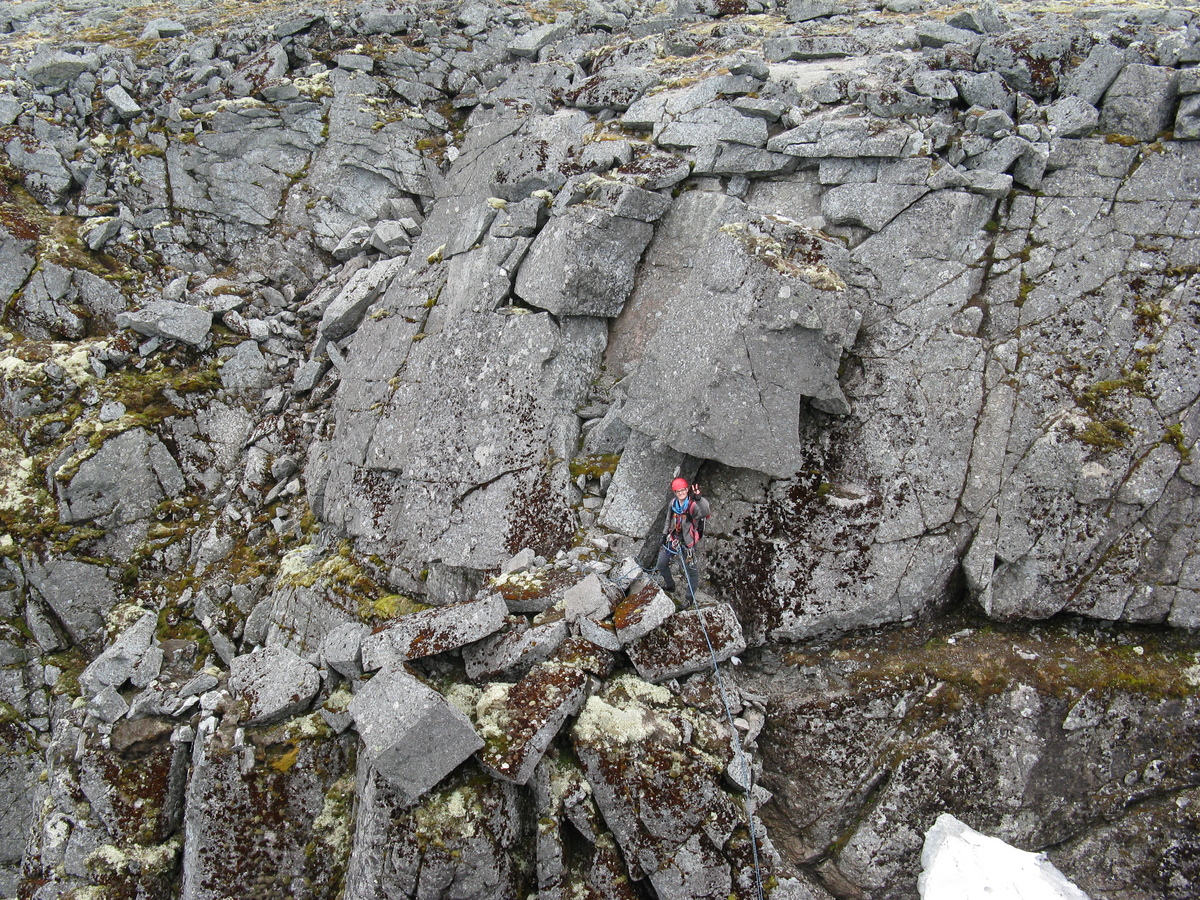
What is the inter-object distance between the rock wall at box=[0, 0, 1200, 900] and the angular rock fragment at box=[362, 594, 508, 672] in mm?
77

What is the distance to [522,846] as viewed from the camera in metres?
8.66

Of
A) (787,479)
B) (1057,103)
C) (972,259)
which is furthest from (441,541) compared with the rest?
(1057,103)

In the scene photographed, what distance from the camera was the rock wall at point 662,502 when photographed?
29.0 feet

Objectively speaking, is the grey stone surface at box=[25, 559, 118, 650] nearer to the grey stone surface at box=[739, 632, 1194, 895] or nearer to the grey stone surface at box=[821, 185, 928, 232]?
the grey stone surface at box=[739, 632, 1194, 895]

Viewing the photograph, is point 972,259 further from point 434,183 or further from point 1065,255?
point 434,183

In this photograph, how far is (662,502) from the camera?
1106cm

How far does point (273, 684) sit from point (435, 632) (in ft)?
10.4

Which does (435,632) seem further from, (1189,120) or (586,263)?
(1189,120)

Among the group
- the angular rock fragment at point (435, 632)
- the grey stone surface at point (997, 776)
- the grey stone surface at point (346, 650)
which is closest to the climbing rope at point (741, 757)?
the grey stone surface at point (997, 776)

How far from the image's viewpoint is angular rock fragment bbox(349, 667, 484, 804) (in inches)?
323

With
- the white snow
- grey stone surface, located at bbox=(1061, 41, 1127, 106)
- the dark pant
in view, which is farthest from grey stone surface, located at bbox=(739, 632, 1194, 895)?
grey stone surface, located at bbox=(1061, 41, 1127, 106)

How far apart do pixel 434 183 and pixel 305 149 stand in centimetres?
423

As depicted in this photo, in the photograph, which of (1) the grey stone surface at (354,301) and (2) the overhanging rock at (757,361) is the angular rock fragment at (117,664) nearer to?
(1) the grey stone surface at (354,301)

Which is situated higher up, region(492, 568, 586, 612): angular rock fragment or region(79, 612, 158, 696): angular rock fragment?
region(492, 568, 586, 612): angular rock fragment
